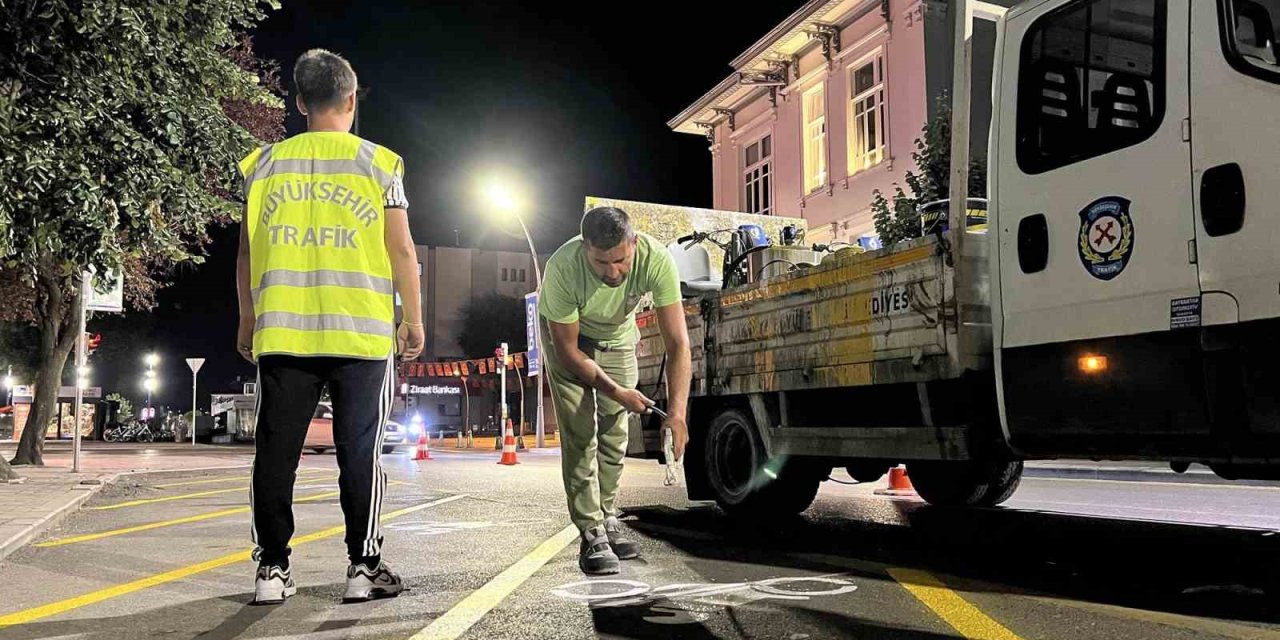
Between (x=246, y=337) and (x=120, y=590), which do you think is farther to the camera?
(x=120, y=590)

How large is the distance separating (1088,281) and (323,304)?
3301 millimetres

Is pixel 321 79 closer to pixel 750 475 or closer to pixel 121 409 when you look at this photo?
pixel 750 475

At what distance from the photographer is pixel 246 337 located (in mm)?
4027

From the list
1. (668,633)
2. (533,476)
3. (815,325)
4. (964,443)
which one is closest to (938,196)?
(533,476)

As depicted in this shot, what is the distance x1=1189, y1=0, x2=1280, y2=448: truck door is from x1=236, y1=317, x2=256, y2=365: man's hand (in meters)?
3.80

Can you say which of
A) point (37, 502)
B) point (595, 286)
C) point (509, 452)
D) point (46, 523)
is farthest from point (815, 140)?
point (595, 286)

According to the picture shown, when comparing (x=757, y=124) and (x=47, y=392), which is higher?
(x=757, y=124)

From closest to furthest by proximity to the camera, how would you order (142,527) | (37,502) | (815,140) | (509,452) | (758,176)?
(142,527)
(37,502)
(509,452)
(815,140)
(758,176)

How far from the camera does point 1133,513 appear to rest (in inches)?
301

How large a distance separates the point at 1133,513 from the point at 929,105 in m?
14.2

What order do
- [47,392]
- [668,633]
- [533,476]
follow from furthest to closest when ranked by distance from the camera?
[47,392]
[533,476]
[668,633]

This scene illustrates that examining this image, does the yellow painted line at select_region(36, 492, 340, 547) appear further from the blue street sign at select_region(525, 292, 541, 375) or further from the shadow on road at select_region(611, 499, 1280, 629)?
the blue street sign at select_region(525, 292, 541, 375)

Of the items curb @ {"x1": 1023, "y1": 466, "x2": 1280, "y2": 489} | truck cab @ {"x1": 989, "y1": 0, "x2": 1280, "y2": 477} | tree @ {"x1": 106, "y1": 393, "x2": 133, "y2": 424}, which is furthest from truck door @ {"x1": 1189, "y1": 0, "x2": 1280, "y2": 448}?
tree @ {"x1": 106, "y1": 393, "x2": 133, "y2": 424}

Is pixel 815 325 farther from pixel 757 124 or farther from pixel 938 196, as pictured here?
pixel 757 124
